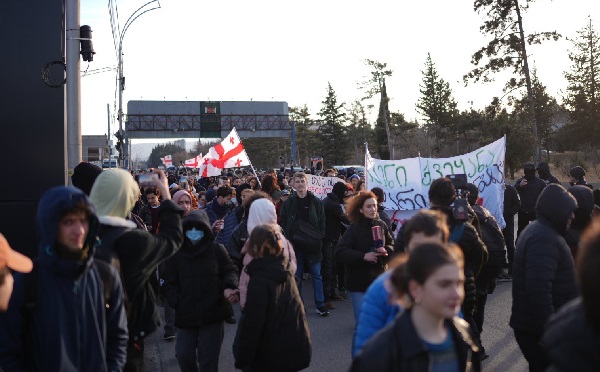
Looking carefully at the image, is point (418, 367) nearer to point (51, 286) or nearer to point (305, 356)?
point (51, 286)

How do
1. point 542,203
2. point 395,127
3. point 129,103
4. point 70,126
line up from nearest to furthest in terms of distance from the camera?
point 542,203 → point 70,126 → point 129,103 → point 395,127

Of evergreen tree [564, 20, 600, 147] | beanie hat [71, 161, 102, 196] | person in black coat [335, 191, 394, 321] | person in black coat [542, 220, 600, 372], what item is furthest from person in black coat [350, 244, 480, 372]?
evergreen tree [564, 20, 600, 147]

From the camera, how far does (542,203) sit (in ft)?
14.9

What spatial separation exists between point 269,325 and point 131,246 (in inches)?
52.9

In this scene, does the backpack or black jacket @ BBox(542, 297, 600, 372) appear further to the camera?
the backpack

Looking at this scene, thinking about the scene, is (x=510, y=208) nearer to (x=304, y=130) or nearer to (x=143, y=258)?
(x=143, y=258)

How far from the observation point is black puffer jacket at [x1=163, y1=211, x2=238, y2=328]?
5.34 meters

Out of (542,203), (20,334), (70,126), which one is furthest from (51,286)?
(70,126)

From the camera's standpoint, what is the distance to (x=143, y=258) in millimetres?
3676

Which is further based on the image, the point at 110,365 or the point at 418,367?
the point at 110,365

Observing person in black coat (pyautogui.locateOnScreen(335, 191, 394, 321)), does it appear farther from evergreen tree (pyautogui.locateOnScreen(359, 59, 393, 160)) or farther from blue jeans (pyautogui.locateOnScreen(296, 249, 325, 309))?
evergreen tree (pyautogui.locateOnScreen(359, 59, 393, 160))

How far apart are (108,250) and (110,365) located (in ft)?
2.08

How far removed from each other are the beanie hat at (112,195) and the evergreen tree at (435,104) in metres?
63.4

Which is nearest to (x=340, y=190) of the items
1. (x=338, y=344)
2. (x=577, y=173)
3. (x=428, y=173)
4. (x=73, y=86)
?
(x=428, y=173)
